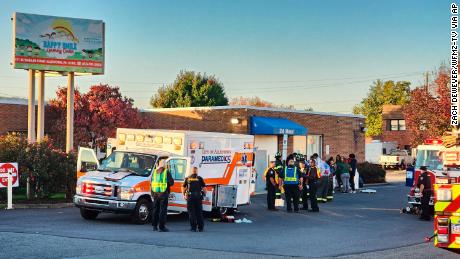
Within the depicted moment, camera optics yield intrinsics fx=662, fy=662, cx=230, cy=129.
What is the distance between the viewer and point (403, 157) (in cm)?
6050

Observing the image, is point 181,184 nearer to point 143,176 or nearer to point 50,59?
point 143,176

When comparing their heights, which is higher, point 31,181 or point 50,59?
point 50,59

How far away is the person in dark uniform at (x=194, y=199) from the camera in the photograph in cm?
1691

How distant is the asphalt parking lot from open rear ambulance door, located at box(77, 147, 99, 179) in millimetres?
1332

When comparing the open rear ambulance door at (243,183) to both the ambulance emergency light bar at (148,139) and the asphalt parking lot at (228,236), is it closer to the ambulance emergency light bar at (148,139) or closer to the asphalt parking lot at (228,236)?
the asphalt parking lot at (228,236)

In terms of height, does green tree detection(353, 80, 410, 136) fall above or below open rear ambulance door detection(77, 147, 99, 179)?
above

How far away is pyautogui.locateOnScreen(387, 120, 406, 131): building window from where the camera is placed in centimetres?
7481

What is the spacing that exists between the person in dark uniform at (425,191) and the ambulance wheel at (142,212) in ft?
27.0

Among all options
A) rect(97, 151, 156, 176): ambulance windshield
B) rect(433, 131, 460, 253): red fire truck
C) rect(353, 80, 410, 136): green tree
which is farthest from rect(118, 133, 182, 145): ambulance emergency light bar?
rect(353, 80, 410, 136): green tree

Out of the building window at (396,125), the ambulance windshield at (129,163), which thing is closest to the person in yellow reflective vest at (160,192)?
the ambulance windshield at (129,163)

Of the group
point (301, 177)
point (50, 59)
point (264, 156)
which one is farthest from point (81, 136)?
point (301, 177)

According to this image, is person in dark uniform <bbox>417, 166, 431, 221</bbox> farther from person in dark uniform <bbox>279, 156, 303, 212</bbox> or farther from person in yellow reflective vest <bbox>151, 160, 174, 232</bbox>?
person in yellow reflective vest <bbox>151, 160, 174, 232</bbox>

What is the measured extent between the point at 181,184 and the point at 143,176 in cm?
127

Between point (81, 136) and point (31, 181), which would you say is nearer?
point (31, 181)
